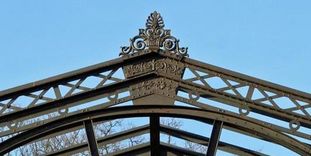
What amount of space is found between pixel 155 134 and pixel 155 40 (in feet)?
8.51

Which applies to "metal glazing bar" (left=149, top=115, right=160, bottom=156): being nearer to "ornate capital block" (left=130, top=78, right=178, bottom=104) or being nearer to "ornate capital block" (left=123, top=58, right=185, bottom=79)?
"ornate capital block" (left=130, top=78, right=178, bottom=104)

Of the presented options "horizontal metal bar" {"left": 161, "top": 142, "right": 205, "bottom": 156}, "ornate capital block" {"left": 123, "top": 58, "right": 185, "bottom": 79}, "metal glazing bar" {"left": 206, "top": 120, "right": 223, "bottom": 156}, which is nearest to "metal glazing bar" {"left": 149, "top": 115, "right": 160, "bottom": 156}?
"horizontal metal bar" {"left": 161, "top": 142, "right": 205, "bottom": 156}

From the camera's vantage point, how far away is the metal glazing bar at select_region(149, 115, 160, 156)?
14320 mm

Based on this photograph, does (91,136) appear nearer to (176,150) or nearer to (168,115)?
(168,115)

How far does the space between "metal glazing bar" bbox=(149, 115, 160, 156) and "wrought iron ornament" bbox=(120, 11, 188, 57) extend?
48.0 inches

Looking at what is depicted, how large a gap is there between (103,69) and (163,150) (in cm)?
424

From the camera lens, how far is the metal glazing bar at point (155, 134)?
47.0 ft

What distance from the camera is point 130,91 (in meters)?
13.7

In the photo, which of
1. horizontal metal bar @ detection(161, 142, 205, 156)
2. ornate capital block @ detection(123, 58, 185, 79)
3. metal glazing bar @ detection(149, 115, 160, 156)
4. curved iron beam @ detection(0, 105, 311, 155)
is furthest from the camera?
horizontal metal bar @ detection(161, 142, 205, 156)

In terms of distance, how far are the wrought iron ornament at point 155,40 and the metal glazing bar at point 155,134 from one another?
122 centimetres

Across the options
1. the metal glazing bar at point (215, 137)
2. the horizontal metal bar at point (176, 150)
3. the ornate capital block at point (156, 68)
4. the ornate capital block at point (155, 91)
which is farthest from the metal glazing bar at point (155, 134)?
the metal glazing bar at point (215, 137)

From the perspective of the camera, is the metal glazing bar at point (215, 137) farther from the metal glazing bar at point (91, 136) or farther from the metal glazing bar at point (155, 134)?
the metal glazing bar at point (91, 136)

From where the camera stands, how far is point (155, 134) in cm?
1573

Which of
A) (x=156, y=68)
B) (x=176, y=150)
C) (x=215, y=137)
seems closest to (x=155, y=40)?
(x=156, y=68)
